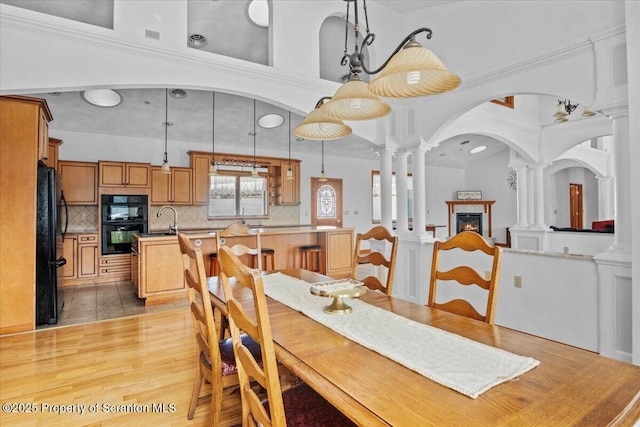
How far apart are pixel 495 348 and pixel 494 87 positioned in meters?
2.93

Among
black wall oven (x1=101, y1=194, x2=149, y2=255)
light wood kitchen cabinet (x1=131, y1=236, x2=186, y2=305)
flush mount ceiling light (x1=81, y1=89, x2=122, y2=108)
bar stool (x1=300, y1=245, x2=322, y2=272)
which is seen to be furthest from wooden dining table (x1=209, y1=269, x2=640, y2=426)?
black wall oven (x1=101, y1=194, x2=149, y2=255)

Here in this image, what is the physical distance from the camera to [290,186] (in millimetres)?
7535

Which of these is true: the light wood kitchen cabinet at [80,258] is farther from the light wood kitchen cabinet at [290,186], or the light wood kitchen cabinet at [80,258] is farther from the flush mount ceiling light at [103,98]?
the light wood kitchen cabinet at [290,186]

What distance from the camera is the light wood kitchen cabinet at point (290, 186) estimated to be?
741 cm

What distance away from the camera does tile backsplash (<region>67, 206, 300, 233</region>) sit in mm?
5836

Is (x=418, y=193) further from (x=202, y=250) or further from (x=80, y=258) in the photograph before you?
(x=80, y=258)

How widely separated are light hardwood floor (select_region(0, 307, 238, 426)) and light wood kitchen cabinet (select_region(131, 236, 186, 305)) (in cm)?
72

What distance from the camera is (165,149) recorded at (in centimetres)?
651

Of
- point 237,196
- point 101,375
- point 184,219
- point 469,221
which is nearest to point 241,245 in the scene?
point 101,375

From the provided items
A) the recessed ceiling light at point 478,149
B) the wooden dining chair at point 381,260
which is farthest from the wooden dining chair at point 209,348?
the recessed ceiling light at point 478,149

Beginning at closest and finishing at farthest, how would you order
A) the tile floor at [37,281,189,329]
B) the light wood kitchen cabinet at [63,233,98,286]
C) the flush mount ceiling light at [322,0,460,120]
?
the flush mount ceiling light at [322,0,460,120]
the tile floor at [37,281,189,329]
the light wood kitchen cabinet at [63,233,98,286]

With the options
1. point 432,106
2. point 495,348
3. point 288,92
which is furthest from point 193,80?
point 495,348

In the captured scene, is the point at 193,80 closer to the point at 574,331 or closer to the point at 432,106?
the point at 432,106

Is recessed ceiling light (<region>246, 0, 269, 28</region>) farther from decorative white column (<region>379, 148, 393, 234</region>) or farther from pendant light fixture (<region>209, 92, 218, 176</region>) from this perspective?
decorative white column (<region>379, 148, 393, 234</region>)
